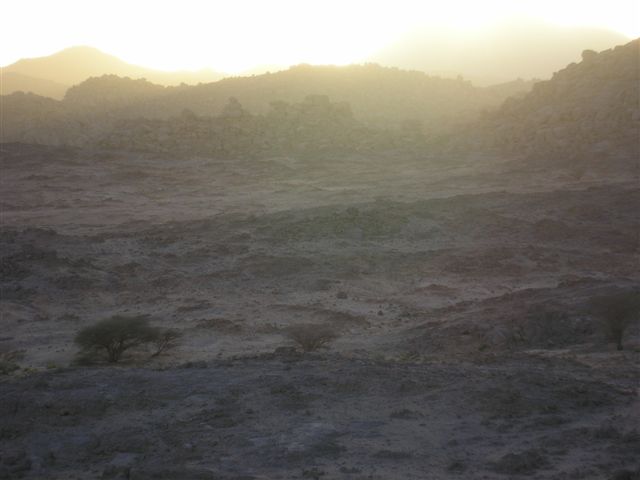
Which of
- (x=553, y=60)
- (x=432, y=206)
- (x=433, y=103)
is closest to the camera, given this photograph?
(x=432, y=206)

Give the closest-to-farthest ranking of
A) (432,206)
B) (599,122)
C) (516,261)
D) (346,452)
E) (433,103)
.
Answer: (346,452), (516,261), (432,206), (599,122), (433,103)

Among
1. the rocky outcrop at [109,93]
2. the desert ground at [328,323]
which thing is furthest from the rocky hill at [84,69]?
the desert ground at [328,323]

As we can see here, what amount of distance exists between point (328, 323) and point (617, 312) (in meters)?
6.28

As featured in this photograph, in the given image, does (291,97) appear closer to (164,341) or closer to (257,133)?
(257,133)

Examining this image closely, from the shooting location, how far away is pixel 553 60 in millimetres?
110750

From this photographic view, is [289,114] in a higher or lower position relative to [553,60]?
lower

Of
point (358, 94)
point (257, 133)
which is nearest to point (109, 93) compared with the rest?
point (257, 133)

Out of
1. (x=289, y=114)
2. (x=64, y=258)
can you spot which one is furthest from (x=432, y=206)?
(x=289, y=114)

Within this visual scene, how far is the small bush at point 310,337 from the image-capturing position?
12916 millimetres

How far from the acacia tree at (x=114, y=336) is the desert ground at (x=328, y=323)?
1.12 ft

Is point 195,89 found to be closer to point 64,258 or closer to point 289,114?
point 289,114

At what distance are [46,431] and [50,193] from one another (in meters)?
28.9

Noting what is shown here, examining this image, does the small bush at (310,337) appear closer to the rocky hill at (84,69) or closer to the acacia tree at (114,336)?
the acacia tree at (114,336)

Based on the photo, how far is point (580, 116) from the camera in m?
40.0
